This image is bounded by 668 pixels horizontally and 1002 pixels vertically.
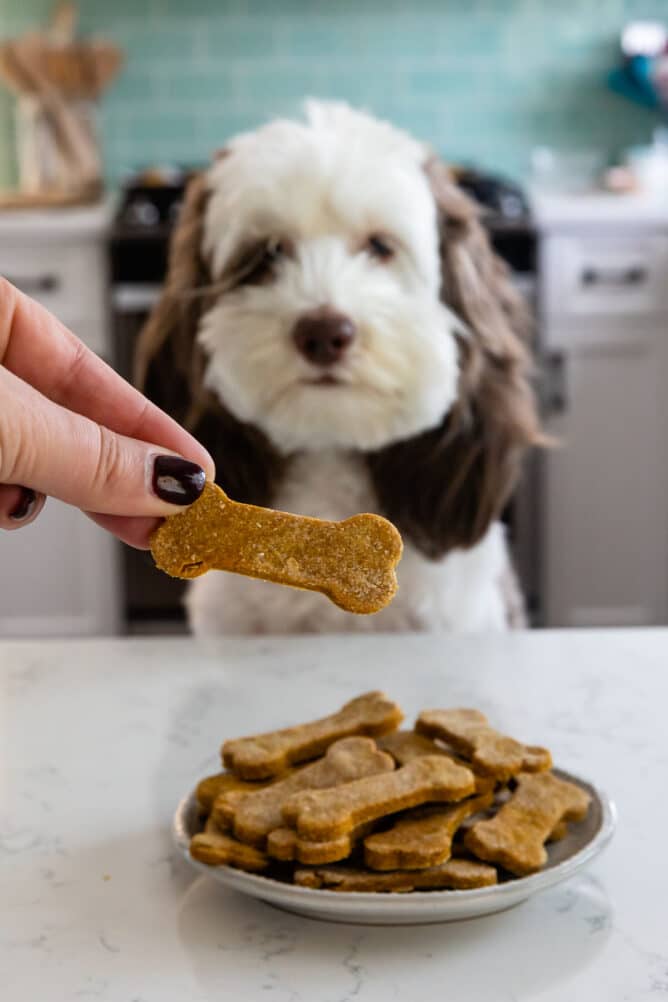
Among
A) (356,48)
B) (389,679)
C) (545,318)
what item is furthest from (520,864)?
(356,48)

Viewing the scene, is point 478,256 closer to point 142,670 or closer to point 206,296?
point 206,296

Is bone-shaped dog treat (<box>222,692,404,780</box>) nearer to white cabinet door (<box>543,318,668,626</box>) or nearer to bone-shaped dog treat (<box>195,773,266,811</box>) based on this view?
bone-shaped dog treat (<box>195,773,266,811</box>)

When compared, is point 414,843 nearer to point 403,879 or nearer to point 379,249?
point 403,879

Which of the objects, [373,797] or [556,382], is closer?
[373,797]

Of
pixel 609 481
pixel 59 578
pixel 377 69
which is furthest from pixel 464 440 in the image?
pixel 377 69

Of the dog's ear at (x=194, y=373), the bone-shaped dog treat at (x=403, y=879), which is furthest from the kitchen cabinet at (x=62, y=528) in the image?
the bone-shaped dog treat at (x=403, y=879)

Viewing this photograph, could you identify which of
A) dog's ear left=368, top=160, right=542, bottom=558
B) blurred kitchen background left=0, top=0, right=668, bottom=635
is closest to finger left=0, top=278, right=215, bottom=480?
dog's ear left=368, top=160, right=542, bottom=558
